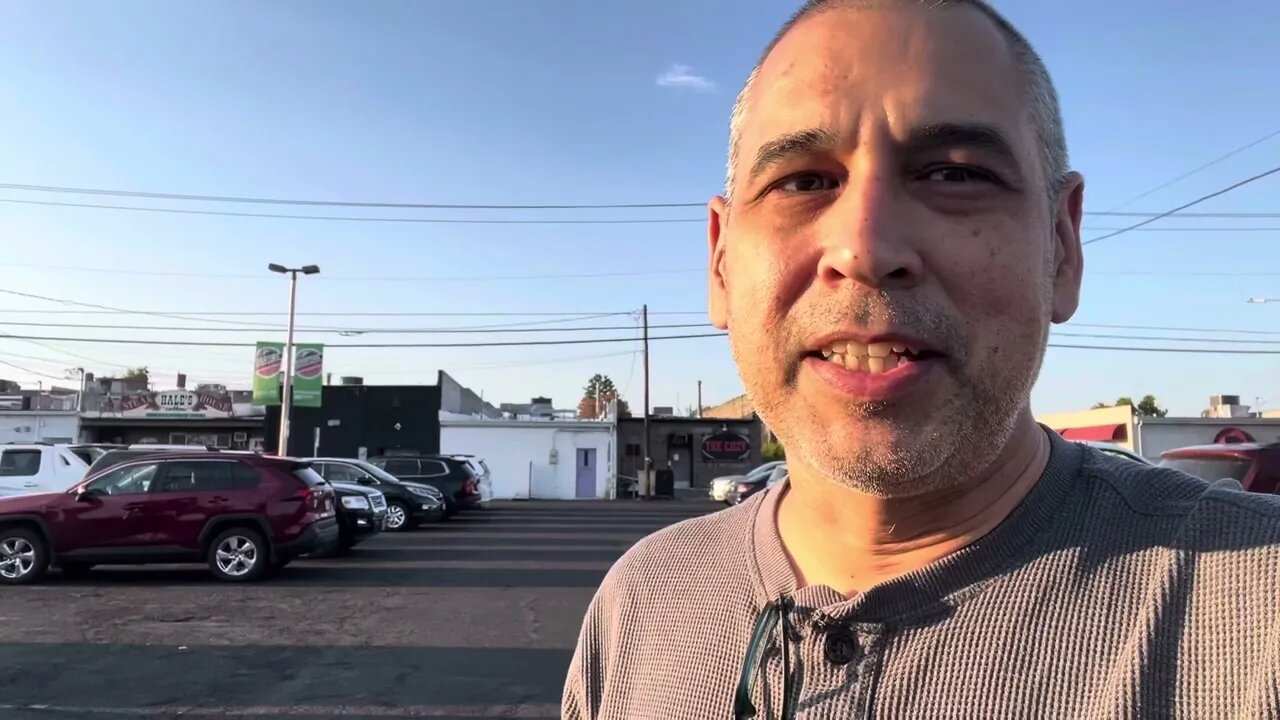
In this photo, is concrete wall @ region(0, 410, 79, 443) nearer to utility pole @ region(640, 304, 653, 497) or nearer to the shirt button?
utility pole @ region(640, 304, 653, 497)

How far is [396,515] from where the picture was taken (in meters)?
20.3

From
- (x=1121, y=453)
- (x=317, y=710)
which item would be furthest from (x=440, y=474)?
(x=1121, y=453)

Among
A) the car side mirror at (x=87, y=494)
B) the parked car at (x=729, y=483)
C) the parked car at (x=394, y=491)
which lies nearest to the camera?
the car side mirror at (x=87, y=494)

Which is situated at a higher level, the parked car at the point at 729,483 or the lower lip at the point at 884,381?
the lower lip at the point at 884,381

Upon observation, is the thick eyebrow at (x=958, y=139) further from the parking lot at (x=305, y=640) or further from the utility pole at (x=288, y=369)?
the utility pole at (x=288, y=369)

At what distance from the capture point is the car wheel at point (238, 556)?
12.3m

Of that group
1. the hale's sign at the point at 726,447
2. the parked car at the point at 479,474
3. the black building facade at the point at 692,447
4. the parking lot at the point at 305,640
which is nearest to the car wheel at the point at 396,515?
the parked car at the point at 479,474

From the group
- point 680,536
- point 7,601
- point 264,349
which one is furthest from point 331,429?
point 680,536

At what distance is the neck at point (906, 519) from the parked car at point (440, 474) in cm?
2249

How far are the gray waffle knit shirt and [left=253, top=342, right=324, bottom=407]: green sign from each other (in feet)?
102

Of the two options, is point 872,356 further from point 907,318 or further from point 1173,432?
point 1173,432

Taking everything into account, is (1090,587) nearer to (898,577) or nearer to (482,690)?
(898,577)

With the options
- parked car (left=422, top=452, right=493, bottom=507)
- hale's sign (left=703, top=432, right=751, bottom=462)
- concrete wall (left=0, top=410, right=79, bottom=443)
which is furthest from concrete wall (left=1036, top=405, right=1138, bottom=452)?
concrete wall (left=0, top=410, right=79, bottom=443)

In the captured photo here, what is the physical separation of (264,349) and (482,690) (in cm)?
2693
